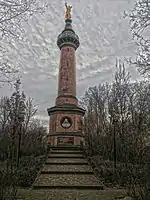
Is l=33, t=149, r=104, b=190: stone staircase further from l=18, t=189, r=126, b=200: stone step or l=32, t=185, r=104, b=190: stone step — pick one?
l=18, t=189, r=126, b=200: stone step

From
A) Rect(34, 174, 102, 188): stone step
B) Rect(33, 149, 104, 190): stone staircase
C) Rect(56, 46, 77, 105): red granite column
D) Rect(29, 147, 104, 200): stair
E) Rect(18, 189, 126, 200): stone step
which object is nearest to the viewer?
Rect(18, 189, 126, 200): stone step

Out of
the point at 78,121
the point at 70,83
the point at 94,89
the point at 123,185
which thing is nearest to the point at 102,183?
the point at 123,185

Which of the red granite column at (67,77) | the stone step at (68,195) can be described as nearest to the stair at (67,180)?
the stone step at (68,195)

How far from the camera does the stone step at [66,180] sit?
32.5 feet

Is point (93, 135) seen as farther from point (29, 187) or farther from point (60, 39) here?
point (60, 39)

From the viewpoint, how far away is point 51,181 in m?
10.6

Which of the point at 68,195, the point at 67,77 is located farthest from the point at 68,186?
the point at 67,77

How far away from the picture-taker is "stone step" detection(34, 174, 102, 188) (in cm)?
991

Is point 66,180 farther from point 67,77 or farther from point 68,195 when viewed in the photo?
point 67,77

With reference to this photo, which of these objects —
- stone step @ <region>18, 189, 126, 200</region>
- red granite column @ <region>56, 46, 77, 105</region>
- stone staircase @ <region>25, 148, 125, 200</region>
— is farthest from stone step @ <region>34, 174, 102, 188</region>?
red granite column @ <region>56, 46, 77, 105</region>

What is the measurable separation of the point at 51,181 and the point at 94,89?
25559mm

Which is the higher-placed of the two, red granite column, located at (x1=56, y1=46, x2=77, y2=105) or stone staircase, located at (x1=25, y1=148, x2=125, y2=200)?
red granite column, located at (x1=56, y1=46, x2=77, y2=105)

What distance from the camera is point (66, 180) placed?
35.7 ft

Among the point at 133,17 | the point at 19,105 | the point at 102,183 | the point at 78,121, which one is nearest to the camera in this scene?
the point at 133,17
